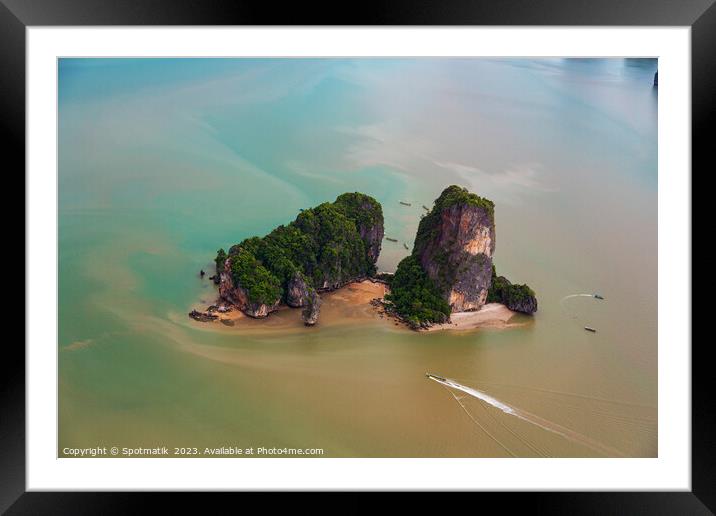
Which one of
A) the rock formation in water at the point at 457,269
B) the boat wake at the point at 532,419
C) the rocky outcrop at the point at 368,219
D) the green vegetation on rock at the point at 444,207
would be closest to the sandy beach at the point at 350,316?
the rock formation in water at the point at 457,269

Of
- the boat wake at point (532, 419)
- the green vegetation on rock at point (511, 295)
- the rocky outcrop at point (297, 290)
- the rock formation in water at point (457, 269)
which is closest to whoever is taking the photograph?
the boat wake at point (532, 419)

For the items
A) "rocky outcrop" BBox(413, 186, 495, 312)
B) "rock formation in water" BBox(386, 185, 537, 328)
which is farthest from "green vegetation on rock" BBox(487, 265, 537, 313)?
"rocky outcrop" BBox(413, 186, 495, 312)

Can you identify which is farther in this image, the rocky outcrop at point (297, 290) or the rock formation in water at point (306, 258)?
the rocky outcrop at point (297, 290)

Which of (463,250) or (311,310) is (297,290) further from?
(463,250)

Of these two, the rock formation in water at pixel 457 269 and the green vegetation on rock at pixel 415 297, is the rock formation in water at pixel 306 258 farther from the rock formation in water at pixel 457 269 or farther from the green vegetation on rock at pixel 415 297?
the rock formation in water at pixel 457 269

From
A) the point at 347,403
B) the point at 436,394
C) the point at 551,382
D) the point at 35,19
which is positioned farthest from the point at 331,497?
the point at 35,19

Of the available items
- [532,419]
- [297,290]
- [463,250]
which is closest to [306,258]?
[297,290]

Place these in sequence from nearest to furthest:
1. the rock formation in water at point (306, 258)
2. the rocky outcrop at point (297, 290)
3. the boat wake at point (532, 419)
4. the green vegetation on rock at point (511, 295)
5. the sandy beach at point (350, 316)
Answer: the boat wake at point (532, 419) → the sandy beach at point (350, 316) → the rock formation in water at point (306, 258) → the rocky outcrop at point (297, 290) → the green vegetation on rock at point (511, 295)
